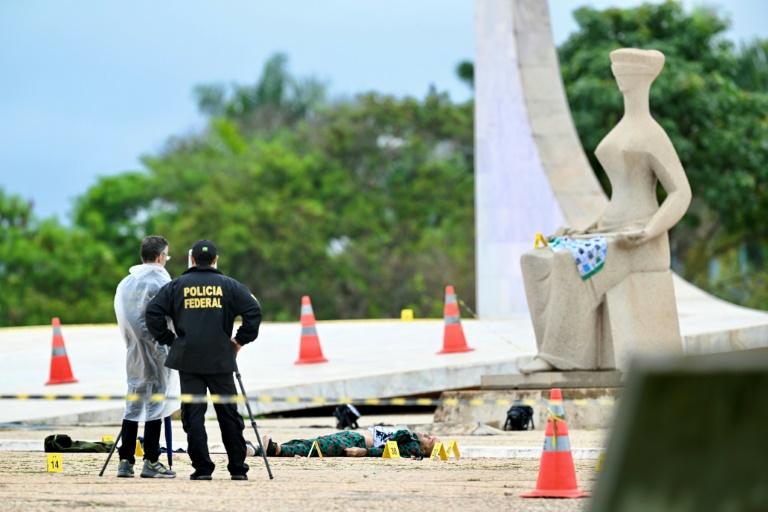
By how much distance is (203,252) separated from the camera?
29.8ft

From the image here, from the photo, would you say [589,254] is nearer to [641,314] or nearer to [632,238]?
[632,238]

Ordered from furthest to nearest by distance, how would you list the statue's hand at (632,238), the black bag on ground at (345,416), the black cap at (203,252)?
1. the black bag on ground at (345,416)
2. the statue's hand at (632,238)
3. the black cap at (203,252)

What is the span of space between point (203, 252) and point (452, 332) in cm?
811

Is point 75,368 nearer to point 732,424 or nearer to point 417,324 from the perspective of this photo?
point 417,324

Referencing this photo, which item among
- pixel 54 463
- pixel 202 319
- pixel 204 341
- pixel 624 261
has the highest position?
pixel 624 261

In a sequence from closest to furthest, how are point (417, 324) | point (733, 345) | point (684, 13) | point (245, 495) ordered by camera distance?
point (245, 495)
point (733, 345)
point (417, 324)
point (684, 13)

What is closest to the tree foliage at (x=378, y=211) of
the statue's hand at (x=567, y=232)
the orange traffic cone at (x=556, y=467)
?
the statue's hand at (x=567, y=232)

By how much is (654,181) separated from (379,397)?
3876 millimetres

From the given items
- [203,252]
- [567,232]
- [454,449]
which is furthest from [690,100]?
[203,252]

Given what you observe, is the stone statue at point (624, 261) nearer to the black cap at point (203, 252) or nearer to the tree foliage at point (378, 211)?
the black cap at point (203, 252)

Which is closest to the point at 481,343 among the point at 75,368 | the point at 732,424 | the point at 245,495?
the point at 75,368

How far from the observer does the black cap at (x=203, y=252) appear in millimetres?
9078

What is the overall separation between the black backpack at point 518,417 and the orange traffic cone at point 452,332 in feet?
11.8

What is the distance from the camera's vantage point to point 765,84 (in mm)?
42688
